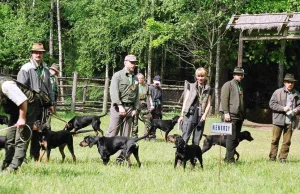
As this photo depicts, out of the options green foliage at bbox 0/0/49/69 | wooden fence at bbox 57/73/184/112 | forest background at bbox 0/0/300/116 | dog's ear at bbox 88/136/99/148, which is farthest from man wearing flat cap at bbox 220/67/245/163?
green foliage at bbox 0/0/49/69

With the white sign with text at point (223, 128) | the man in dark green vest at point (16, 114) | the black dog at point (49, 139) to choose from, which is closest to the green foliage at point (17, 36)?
the black dog at point (49, 139)

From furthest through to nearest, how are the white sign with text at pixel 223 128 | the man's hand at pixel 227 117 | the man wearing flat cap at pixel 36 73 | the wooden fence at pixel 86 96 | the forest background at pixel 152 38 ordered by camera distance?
the forest background at pixel 152 38
the wooden fence at pixel 86 96
the man's hand at pixel 227 117
the man wearing flat cap at pixel 36 73
the white sign with text at pixel 223 128

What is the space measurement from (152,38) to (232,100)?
1794 centimetres

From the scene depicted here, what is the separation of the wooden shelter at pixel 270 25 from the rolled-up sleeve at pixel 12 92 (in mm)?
11004

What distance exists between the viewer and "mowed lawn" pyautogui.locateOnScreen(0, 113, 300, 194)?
6648 mm

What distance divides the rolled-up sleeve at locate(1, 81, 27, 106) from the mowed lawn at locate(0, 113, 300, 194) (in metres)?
1.06

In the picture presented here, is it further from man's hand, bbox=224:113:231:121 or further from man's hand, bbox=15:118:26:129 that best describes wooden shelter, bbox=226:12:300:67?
man's hand, bbox=15:118:26:129

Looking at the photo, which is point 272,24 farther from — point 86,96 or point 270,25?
point 86,96

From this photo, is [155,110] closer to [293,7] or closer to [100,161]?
[100,161]

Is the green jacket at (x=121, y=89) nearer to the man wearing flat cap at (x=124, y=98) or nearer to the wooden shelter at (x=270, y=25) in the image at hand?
the man wearing flat cap at (x=124, y=98)

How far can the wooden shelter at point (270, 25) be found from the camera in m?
15.9

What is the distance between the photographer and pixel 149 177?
7.72m

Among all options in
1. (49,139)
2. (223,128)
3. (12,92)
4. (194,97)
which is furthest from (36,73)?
(223,128)

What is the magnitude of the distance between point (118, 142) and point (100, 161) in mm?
939
